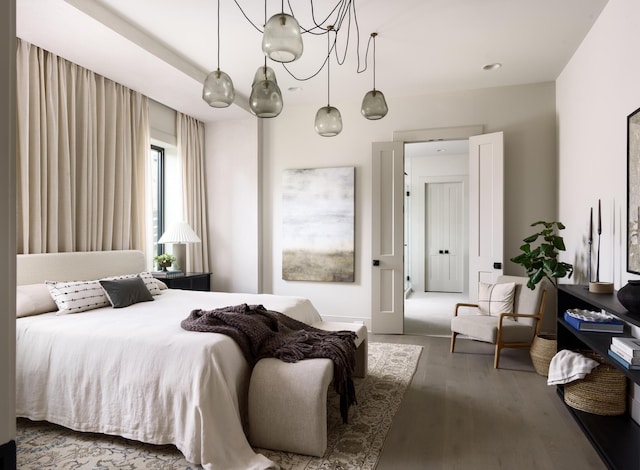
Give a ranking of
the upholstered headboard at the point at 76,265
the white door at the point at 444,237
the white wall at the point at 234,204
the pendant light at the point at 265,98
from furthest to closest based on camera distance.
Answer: the white door at the point at 444,237 < the white wall at the point at 234,204 < the upholstered headboard at the point at 76,265 < the pendant light at the point at 265,98

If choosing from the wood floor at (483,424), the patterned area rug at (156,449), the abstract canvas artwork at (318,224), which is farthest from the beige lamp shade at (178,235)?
the wood floor at (483,424)

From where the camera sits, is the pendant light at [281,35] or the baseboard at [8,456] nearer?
the baseboard at [8,456]

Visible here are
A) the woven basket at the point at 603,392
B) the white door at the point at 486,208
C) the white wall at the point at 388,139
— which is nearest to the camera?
the woven basket at the point at 603,392

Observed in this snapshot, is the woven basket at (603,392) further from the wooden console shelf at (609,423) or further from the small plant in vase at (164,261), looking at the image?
the small plant in vase at (164,261)

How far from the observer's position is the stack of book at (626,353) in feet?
6.70

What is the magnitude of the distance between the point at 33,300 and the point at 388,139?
4.04m

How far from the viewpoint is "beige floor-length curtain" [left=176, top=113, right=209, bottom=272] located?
540cm

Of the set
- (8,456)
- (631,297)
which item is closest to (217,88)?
(8,456)

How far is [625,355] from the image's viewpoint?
2105 millimetres

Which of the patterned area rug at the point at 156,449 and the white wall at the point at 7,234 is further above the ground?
the white wall at the point at 7,234

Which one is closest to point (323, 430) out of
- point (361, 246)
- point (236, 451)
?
point (236, 451)

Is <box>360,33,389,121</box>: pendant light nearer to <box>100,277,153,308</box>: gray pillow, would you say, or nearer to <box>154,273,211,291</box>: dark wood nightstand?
<box>100,277,153,308</box>: gray pillow

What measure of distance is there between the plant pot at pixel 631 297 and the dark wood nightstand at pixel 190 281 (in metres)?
4.09

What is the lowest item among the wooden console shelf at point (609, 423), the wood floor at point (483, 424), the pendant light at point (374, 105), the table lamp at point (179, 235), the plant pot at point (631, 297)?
the wood floor at point (483, 424)
